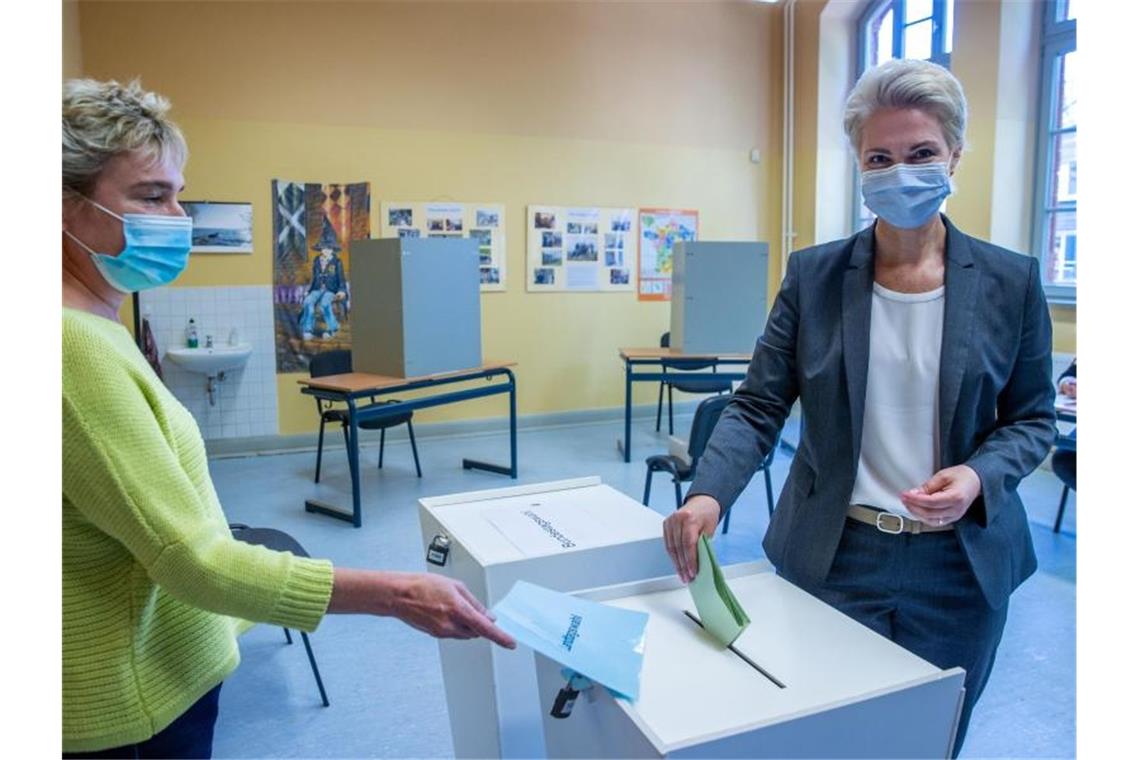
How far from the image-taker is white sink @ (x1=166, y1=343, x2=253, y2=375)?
5082 millimetres

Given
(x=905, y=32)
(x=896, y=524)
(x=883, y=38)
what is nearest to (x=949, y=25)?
(x=905, y=32)

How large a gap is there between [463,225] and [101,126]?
16.4 feet

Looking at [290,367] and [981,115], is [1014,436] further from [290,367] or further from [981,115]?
[290,367]

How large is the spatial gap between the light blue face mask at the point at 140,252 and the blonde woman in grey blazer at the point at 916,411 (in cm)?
82

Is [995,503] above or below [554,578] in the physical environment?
above

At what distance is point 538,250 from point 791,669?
5.49 metres

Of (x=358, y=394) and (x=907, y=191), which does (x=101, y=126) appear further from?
(x=358, y=394)

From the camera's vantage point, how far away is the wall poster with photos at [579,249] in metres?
6.18

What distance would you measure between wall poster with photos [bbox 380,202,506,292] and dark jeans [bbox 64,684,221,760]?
4.62 m

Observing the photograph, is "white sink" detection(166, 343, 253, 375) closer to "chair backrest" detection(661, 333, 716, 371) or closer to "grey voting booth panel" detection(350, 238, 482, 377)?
"grey voting booth panel" detection(350, 238, 482, 377)

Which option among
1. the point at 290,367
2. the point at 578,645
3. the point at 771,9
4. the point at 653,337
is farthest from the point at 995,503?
the point at 771,9

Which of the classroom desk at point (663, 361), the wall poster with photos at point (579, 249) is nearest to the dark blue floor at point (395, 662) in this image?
the classroom desk at point (663, 361)

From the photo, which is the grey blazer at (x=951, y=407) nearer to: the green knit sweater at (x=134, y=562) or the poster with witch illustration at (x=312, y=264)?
the green knit sweater at (x=134, y=562)

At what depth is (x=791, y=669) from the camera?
2.92ft
